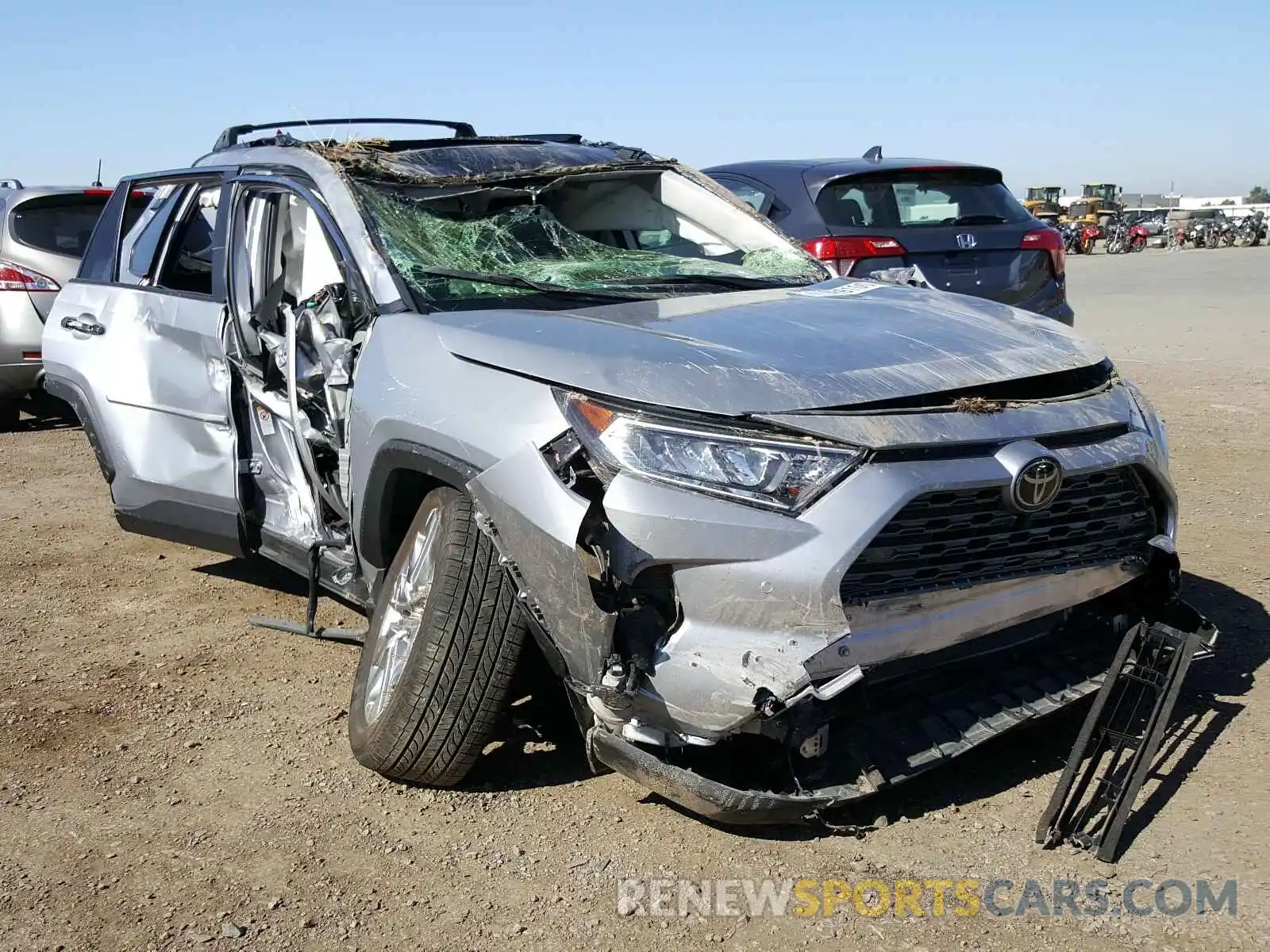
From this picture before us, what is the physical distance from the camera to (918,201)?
788cm

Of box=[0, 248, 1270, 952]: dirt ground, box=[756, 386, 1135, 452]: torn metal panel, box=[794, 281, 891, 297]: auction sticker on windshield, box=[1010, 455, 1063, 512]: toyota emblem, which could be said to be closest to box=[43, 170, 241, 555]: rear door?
box=[0, 248, 1270, 952]: dirt ground

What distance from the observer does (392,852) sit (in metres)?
3.20

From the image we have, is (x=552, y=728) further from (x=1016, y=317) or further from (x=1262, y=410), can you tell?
(x=1262, y=410)

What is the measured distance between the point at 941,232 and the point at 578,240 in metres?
4.09

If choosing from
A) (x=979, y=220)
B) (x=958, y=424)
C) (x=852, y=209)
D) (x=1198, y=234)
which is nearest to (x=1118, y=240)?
(x=1198, y=234)

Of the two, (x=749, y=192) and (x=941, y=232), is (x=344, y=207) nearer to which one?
(x=749, y=192)

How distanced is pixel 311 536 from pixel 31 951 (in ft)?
6.03

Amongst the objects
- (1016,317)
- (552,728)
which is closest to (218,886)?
(552,728)

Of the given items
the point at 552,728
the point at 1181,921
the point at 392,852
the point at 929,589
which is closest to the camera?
the point at 1181,921

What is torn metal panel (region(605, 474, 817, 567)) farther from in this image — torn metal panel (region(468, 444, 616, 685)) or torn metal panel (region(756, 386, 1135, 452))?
torn metal panel (region(756, 386, 1135, 452))

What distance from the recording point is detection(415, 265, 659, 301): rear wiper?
3754mm

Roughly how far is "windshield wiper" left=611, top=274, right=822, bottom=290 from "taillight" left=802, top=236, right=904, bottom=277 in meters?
3.29

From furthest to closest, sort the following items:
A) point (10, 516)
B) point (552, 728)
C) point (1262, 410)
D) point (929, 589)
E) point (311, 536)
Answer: point (1262, 410) < point (10, 516) < point (311, 536) < point (552, 728) < point (929, 589)

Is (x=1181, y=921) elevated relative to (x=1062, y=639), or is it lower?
lower
